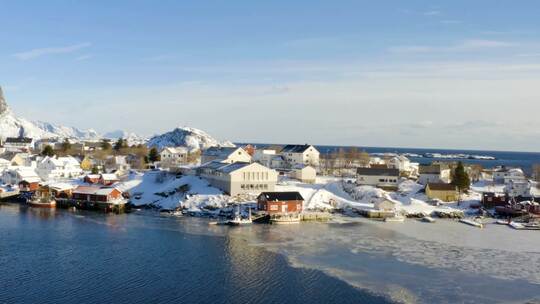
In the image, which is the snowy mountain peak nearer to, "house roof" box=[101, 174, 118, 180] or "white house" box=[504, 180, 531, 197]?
"house roof" box=[101, 174, 118, 180]

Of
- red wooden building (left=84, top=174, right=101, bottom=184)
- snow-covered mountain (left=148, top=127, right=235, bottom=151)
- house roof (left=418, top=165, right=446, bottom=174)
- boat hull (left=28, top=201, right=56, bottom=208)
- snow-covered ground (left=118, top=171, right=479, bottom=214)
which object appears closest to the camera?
snow-covered ground (left=118, top=171, right=479, bottom=214)

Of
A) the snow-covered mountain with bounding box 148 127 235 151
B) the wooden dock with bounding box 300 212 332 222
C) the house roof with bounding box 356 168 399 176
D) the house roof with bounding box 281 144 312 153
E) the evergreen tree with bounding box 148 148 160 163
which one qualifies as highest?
the snow-covered mountain with bounding box 148 127 235 151

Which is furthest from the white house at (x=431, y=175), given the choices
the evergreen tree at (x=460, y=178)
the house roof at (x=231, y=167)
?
the house roof at (x=231, y=167)

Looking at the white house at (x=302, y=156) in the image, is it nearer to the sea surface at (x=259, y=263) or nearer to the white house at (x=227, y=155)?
the white house at (x=227, y=155)

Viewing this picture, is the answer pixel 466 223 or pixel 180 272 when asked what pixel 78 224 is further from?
pixel 466 223

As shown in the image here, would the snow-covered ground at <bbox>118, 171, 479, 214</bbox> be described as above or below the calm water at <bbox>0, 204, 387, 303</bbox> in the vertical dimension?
above

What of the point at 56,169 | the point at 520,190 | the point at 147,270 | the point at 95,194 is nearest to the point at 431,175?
the point at 520,190

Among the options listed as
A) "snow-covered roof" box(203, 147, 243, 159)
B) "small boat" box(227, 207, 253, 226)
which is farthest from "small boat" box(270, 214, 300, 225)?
"snow-covered roof" box(203, 147, 243, 159)

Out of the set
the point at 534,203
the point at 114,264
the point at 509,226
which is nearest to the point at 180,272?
the point at 114,264

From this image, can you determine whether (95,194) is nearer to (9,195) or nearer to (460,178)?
(9,195)
